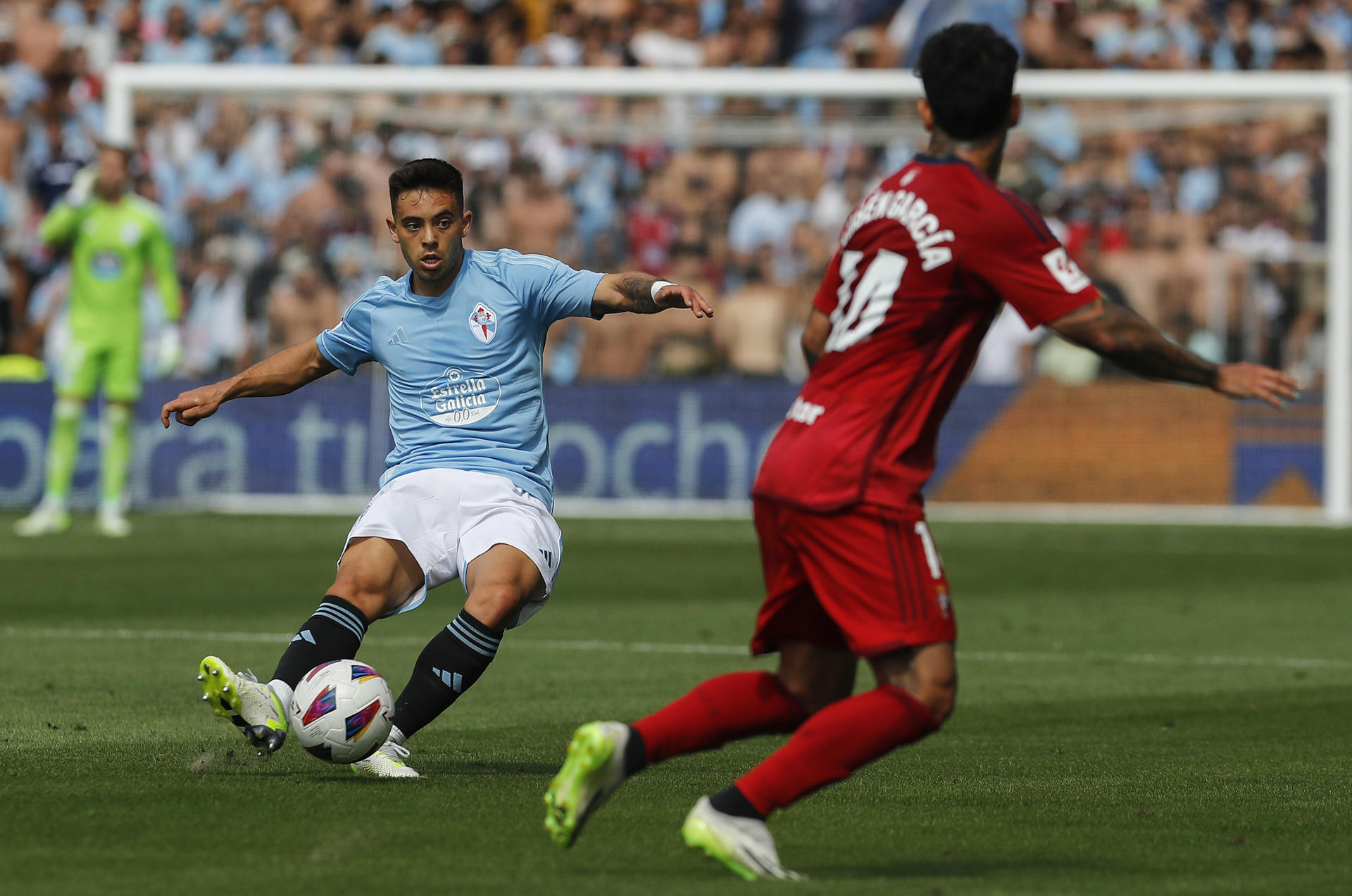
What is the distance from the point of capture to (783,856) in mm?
4824

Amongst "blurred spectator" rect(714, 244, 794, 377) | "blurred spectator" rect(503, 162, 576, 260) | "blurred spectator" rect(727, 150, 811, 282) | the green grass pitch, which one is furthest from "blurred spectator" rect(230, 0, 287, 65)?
the green grass pitch

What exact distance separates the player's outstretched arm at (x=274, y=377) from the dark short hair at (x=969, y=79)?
7.94ft

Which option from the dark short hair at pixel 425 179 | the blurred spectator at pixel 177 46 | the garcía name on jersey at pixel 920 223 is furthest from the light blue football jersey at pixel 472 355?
the blurred spectator at pixel 177 46

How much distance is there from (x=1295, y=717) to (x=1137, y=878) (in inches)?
133

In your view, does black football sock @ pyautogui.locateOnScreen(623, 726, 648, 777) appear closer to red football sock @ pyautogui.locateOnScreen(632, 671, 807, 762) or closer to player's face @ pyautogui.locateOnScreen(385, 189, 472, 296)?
red football sock @ pyautogui.locateOnScreen(632, 671, 807, 762)

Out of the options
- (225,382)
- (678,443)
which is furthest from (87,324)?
(225,382)

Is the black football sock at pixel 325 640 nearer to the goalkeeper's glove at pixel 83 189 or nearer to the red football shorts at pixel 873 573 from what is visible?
the red football shorts at pixel 873 573

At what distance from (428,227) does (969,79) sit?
7.24 ft

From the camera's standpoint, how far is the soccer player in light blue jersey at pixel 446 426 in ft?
19.7

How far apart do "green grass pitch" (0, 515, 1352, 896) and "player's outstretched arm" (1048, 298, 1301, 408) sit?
1105 mm

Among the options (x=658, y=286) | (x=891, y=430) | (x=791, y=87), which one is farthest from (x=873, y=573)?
(x=791, y=87)

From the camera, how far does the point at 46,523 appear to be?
15.6m

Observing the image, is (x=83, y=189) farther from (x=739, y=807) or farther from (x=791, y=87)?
(x=739, y=807)

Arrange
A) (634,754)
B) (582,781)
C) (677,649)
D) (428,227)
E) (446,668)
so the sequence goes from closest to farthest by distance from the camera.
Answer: (582,781) < (634,754) < (446,668) < (428,227) < (677,649)
